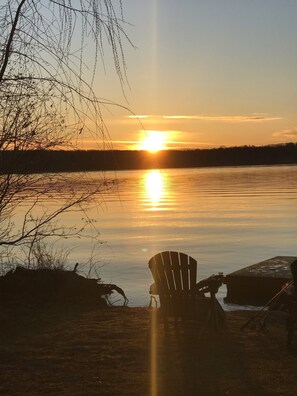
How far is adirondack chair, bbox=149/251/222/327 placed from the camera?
7.64 meters

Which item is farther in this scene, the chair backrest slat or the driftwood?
the driftwood

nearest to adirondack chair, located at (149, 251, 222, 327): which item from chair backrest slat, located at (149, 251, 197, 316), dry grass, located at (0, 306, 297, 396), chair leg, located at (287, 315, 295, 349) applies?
chair backrest slat, located at (149, 251, 197, 316)

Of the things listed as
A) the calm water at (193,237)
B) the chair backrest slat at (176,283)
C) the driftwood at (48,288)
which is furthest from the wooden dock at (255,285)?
the chair backrest slat at (176,283)

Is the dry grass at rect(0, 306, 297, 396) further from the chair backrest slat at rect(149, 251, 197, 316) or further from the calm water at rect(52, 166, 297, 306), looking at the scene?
the calm water at rect(52, 166, 297, 306)

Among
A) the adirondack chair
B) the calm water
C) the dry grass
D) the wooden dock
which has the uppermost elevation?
the calm water

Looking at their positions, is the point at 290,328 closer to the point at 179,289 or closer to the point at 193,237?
the point at 179,289

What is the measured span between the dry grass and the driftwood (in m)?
1.63

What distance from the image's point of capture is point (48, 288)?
11172mm

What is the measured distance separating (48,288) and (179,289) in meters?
4.14

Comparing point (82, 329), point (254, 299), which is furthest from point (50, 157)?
point (254, 299)

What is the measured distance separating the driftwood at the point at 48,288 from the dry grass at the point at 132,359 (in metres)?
1.63

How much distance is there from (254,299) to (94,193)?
700 cm

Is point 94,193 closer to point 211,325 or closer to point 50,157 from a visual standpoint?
point 50,157

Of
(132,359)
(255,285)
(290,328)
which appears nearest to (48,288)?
(132,359)
